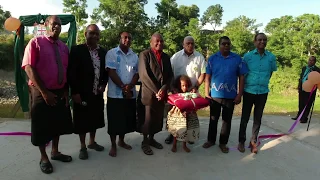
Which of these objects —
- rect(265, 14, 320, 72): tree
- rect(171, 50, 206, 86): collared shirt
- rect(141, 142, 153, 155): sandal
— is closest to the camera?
rect(141, 142, 153, 155): sandal

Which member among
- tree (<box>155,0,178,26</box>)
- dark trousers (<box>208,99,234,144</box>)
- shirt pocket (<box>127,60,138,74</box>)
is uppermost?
tree (<box>155,0,178,26</box>)

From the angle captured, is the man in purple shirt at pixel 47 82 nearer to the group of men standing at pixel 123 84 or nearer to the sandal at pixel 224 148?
the group of men standing at pixel 123 84

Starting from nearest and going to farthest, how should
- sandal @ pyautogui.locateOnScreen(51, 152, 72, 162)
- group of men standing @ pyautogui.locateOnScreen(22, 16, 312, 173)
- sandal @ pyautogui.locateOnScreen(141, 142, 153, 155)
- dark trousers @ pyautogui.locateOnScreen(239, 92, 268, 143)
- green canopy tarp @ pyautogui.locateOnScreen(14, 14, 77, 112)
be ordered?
group of men standing @ pyautogui.locateOnScreen(22, 16, 312, 173), sandal @ pyautogui.locateOnScreen(51, 152, 72, 162), sandal @ pyautogui.locateOnScreen(141, 142, 153, 155), dark trousers @ pyautogui.locateOnScreen(239, 92, 268, 143), green canopy tarp @ pyautogui.locateOnScreen(14, 14, 77, 112)

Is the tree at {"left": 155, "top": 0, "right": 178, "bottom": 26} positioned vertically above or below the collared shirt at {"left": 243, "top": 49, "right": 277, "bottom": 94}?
above

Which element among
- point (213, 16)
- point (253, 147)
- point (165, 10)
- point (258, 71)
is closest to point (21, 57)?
point (258, 71)

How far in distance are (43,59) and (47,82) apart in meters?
0.26

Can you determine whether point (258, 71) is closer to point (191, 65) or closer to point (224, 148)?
point (191, 65)

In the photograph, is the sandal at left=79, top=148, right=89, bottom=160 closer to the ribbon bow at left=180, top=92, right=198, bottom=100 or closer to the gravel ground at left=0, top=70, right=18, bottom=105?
the ribbon bow at left=180, top=92, right=198, bottom=100

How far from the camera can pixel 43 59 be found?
2.83 m

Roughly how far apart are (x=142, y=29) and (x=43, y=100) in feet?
87.7

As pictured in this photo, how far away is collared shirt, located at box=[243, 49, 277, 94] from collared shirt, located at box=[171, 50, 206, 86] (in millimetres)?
648

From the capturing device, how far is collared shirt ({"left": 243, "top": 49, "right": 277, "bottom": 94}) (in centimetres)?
356

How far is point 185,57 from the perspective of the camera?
3811 millimetres

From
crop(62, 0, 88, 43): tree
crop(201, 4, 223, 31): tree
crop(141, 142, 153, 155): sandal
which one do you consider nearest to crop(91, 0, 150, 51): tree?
crop(62, 0, 88, 43): tree
